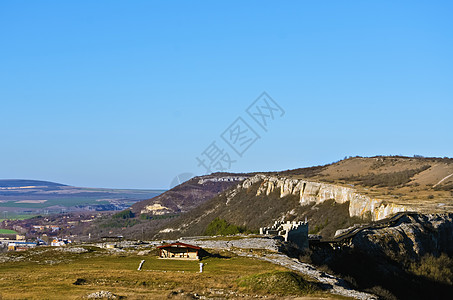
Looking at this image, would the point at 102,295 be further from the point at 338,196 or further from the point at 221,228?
the point at 221,228

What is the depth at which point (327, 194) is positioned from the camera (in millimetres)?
119375

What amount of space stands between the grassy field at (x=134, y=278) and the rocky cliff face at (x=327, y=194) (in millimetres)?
45461

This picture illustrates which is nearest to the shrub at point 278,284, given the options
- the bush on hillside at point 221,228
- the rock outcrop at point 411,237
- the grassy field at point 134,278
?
the grassy field at point 134,278

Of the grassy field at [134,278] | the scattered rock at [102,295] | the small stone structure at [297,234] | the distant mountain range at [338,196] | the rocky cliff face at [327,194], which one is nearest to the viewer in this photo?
the scattered rock at [102,295]

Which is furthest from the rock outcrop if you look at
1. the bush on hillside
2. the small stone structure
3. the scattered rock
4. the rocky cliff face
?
the bush on hillside

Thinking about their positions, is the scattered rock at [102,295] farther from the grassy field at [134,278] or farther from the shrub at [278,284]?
the shrub at [278,284]

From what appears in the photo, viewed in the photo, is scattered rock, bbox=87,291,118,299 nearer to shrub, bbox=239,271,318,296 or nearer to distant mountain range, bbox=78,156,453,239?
shrub, bbox=239,271,318,296

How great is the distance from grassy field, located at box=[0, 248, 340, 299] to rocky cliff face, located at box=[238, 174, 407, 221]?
45.5 m

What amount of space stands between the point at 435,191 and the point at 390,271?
54.1m

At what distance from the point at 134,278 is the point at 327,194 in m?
84.3

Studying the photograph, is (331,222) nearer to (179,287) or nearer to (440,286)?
(440,286)

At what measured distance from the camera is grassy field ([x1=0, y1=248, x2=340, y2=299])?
35.8m

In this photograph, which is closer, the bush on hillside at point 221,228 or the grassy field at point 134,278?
the grassy field at point 134,278

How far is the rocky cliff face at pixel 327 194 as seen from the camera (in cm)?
8975
